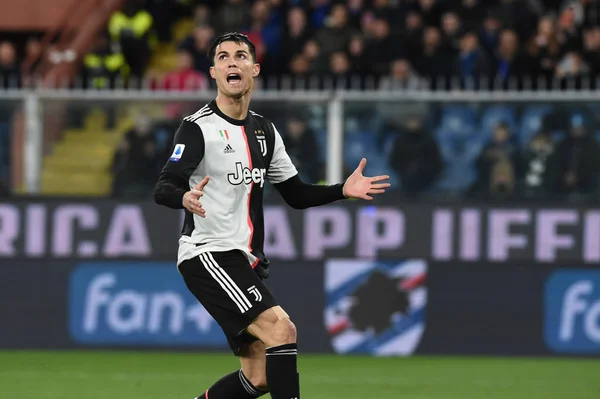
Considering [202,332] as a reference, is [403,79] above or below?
above

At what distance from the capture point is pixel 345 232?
1162 centimetres

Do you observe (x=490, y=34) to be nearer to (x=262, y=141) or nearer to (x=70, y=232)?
(x=70, y=232)

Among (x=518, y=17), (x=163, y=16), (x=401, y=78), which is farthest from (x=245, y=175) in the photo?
(x=163, y=16)

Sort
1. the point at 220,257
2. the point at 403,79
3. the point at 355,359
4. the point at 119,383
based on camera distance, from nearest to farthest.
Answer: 1. the point at 220,257
2. the point at 119,383
3. the point at 355,359
4. the point at 403,79

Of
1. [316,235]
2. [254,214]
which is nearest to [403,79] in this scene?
[316,235]

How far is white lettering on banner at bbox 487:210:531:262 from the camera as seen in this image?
1153 cm

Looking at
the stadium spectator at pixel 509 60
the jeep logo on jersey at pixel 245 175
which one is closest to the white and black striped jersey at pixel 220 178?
the jeep logo on jersey at pixel 245 175

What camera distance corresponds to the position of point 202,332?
1164cm

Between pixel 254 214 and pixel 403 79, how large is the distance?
20.8 ft

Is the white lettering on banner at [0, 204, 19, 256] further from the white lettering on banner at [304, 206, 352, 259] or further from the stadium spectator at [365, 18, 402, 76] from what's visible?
the stadium spectator at [365, 18, 402, 76]

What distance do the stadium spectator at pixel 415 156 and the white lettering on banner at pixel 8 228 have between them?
3.61 metres

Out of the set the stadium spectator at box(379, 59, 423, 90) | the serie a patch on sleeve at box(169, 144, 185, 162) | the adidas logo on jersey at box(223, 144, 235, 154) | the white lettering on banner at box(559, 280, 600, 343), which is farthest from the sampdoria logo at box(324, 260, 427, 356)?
the serie a patch on sleeve at box(169, 144, 185, 162)

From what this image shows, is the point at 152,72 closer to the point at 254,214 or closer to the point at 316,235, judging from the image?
the point at 316,235

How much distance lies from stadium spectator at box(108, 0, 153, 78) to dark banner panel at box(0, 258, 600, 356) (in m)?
4.40
